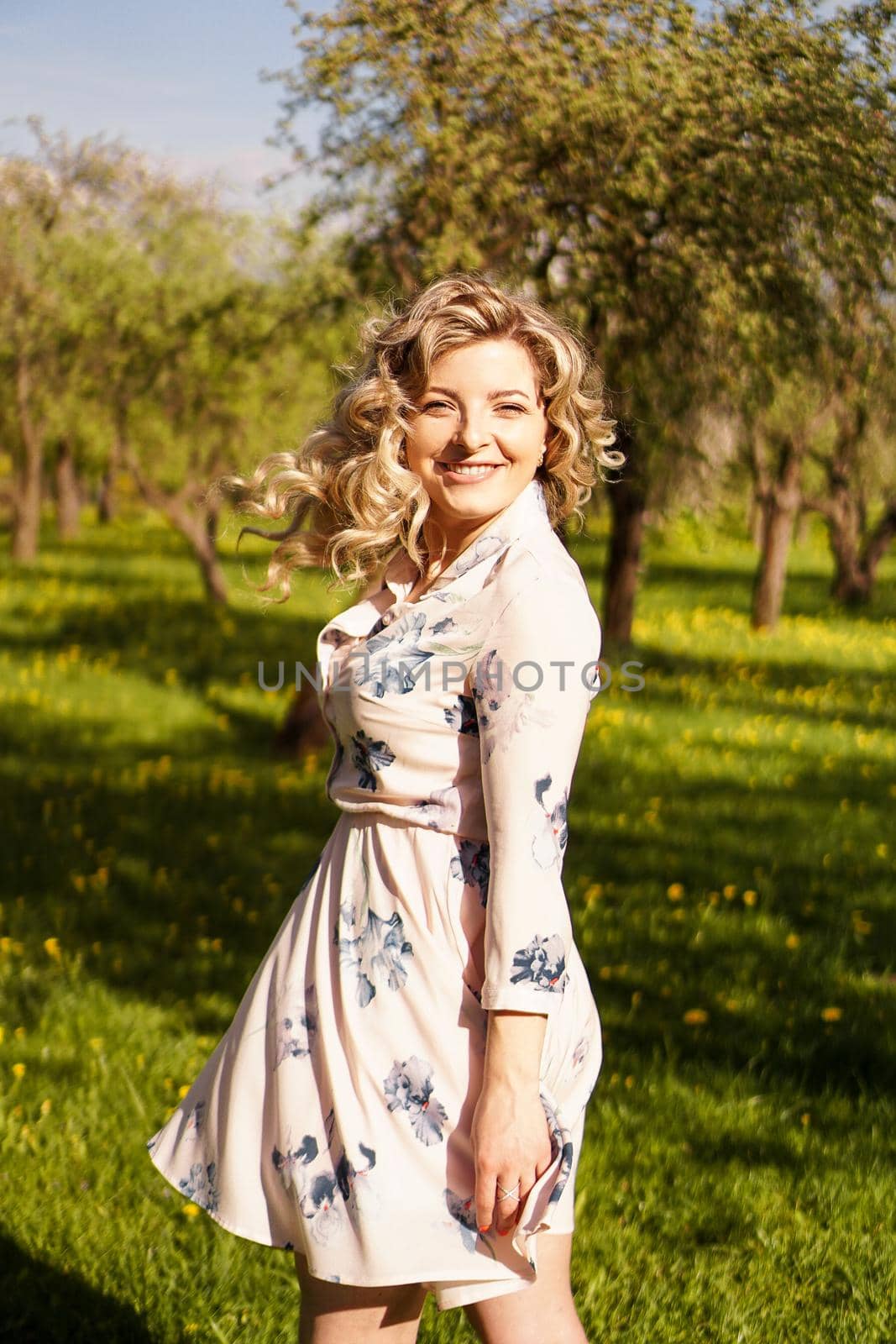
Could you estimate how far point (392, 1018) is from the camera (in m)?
1.97

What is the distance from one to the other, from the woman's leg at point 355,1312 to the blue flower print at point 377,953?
455 millimetres

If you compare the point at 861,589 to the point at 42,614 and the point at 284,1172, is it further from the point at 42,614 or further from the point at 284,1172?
the point at 284,1172

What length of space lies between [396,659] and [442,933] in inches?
17.0

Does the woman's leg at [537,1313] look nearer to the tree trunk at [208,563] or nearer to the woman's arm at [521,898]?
the woman's arm at [521,898]

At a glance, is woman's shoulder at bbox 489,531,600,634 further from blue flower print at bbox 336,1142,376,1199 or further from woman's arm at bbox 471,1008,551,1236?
blue flower print at bbox 336,1142,376,1199

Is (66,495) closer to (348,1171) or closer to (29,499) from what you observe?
(29,499)

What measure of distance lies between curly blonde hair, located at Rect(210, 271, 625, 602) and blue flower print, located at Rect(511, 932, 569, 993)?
0.74 metres

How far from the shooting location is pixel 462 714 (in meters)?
1.98

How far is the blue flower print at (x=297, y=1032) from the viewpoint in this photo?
6.71 feet

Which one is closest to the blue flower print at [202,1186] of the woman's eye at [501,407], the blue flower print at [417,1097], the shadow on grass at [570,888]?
the blue flower print at [417,1097]

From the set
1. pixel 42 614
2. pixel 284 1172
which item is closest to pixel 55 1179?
pixel 284 1172

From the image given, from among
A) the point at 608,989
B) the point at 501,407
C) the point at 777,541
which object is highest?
the point at 501,407

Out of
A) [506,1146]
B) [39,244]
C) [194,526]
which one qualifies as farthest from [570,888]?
[39,244]

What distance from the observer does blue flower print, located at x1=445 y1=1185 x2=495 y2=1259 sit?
6.27ft
